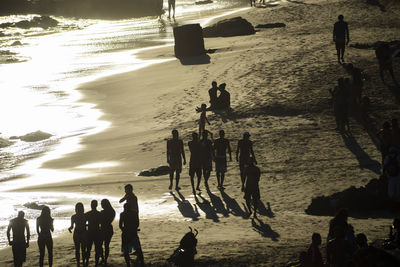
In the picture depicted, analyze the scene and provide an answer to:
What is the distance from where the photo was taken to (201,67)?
93.4ft

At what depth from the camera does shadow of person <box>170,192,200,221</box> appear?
14.0 metres

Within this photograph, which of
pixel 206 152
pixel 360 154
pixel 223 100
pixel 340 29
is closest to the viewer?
pixel 206 152

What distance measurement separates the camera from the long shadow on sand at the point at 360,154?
1567 centimetres

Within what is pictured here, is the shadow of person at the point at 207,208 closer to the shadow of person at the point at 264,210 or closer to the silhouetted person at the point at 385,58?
the shadow of person at the point at 264,210

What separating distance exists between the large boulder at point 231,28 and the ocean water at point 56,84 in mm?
2785

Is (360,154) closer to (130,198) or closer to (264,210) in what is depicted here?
(264,210)

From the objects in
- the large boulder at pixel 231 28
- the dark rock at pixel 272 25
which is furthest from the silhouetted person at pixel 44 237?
the dark rock at pixel 272 25

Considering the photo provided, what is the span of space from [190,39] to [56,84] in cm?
604

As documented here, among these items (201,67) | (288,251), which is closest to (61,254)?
(288,251)

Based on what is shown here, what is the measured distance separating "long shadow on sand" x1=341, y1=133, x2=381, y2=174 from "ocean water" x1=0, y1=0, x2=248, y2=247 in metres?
5.61

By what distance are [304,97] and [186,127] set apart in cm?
364

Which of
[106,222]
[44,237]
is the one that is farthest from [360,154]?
[44,237]

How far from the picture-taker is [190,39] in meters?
31.1

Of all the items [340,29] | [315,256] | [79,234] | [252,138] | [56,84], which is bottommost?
[252,138]
